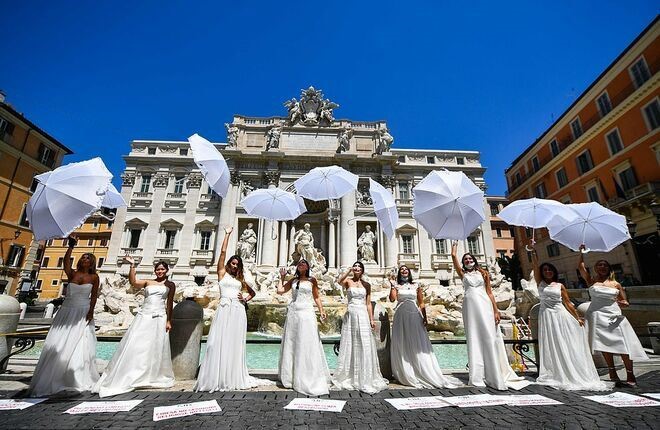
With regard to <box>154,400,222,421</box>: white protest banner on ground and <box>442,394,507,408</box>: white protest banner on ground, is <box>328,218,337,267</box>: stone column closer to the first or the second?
<box>442,394,507,408</box>: white protest banner on ground

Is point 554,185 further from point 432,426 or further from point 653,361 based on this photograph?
point 432,426

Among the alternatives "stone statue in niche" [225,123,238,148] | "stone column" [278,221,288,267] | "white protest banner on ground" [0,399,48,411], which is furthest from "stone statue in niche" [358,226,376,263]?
"white protest banner on ground" [0,399,48,411]

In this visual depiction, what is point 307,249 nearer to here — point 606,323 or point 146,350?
point 146,350

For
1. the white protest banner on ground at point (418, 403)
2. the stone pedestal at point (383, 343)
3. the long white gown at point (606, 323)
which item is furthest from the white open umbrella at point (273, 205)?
the long white gown at point (606, 323)

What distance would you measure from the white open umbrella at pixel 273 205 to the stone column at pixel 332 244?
17125mm

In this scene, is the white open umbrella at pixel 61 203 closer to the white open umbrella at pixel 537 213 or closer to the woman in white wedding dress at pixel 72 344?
the woman in white wedding dress at pixel 72 344

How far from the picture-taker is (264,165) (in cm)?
2753

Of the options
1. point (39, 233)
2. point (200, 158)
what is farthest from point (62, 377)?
point (200, 158)

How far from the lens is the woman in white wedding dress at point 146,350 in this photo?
14.0ft

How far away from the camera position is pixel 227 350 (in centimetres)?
453

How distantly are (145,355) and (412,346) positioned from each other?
4.23 meters

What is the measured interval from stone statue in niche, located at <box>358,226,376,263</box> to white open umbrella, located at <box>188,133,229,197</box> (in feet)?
66.2

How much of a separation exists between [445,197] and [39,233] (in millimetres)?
6015

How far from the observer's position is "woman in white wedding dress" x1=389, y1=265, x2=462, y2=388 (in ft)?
15.8
